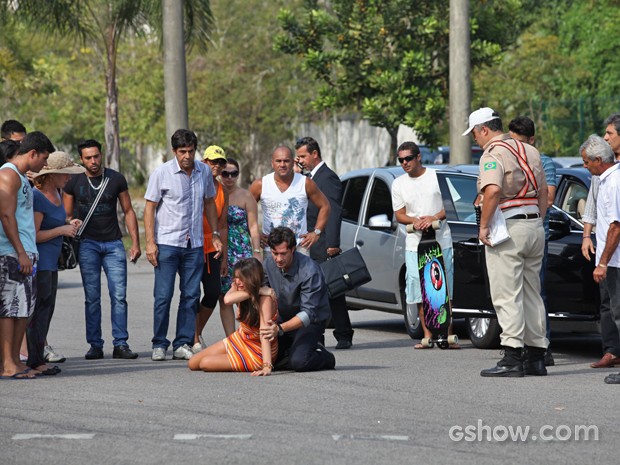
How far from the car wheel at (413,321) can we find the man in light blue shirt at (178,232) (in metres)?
2.61

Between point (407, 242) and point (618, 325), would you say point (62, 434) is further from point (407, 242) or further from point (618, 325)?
point (407, 242)

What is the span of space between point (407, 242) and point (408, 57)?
46.1 feet

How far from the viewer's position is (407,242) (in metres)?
12.5

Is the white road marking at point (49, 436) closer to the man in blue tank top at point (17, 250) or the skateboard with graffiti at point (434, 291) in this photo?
the man in blue tank top at point (17, 250)

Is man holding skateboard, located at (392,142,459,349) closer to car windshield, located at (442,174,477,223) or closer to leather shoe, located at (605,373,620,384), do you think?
car windshield, located at (442,174,477,223)

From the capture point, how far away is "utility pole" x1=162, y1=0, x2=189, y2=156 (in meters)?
21.0

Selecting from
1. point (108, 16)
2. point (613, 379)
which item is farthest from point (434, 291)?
point (108, 16)

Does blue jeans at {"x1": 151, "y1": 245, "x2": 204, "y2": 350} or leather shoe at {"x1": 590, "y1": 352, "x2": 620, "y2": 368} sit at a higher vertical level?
blue jeans at {"x1": 151, "y1": 245, "x2": 204, "y2": 350}

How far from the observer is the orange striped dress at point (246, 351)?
33.7ft

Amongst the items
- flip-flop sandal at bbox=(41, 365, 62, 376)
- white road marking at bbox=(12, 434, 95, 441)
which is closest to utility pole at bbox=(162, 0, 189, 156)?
flip-flop sandal at bbox=(41, 365, 62, 376)

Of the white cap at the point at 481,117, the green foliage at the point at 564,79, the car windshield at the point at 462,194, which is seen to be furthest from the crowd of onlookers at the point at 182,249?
the green foliage at the point at 564,79

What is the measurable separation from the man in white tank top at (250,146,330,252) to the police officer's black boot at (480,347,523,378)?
2506mm

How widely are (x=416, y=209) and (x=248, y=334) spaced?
2746 mm

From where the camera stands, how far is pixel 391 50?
27.5 m
